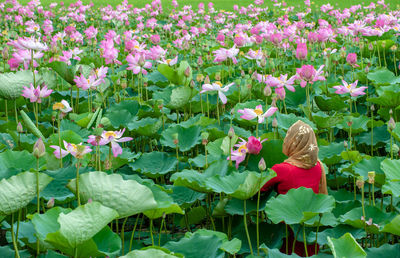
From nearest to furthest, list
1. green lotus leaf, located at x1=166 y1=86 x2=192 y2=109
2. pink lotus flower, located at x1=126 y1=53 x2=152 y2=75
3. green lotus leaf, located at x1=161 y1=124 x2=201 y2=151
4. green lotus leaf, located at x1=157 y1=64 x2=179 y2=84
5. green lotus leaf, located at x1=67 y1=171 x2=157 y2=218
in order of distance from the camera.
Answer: green lotus leaf, located at x1=67 y1=171 x2=157 y2=218, green lotus leaf, located at x1=161 y1=124 x2=201 y2=151, green lotus leaf, located at x1=166 y1=86 x2=192 y2=109, pink lotus flower, located at x1=126 y1=53 x2=152 y2=75, green lotus leaf, located at x1=157 y1=64 x2=179 y2=84

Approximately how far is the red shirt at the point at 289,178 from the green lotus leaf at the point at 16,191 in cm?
78

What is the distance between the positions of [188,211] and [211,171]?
0.26 meters

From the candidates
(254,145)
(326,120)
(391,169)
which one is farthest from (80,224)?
(326,120)

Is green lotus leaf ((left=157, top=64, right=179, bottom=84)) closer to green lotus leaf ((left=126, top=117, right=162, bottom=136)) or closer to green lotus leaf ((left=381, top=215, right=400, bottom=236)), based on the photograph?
green lotus leaf ((left=126, top=117, right=162, bottom=136))

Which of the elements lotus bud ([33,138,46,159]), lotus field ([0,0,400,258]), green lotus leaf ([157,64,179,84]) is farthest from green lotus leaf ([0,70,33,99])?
lotus bud ([33,138,46,159])

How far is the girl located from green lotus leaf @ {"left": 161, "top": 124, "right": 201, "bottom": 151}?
65 centimetres

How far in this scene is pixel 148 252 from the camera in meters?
1.23

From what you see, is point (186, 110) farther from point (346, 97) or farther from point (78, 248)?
point (78, 248)

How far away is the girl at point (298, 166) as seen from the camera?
1798 millimetres

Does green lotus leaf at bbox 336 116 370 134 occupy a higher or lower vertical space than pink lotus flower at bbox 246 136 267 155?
→ lower

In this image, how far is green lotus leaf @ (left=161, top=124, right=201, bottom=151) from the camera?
7.97 feet

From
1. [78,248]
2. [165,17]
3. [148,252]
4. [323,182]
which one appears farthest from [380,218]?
[165,17]

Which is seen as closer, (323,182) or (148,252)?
(148,252)

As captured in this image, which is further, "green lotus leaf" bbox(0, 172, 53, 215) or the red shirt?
the red shirt
